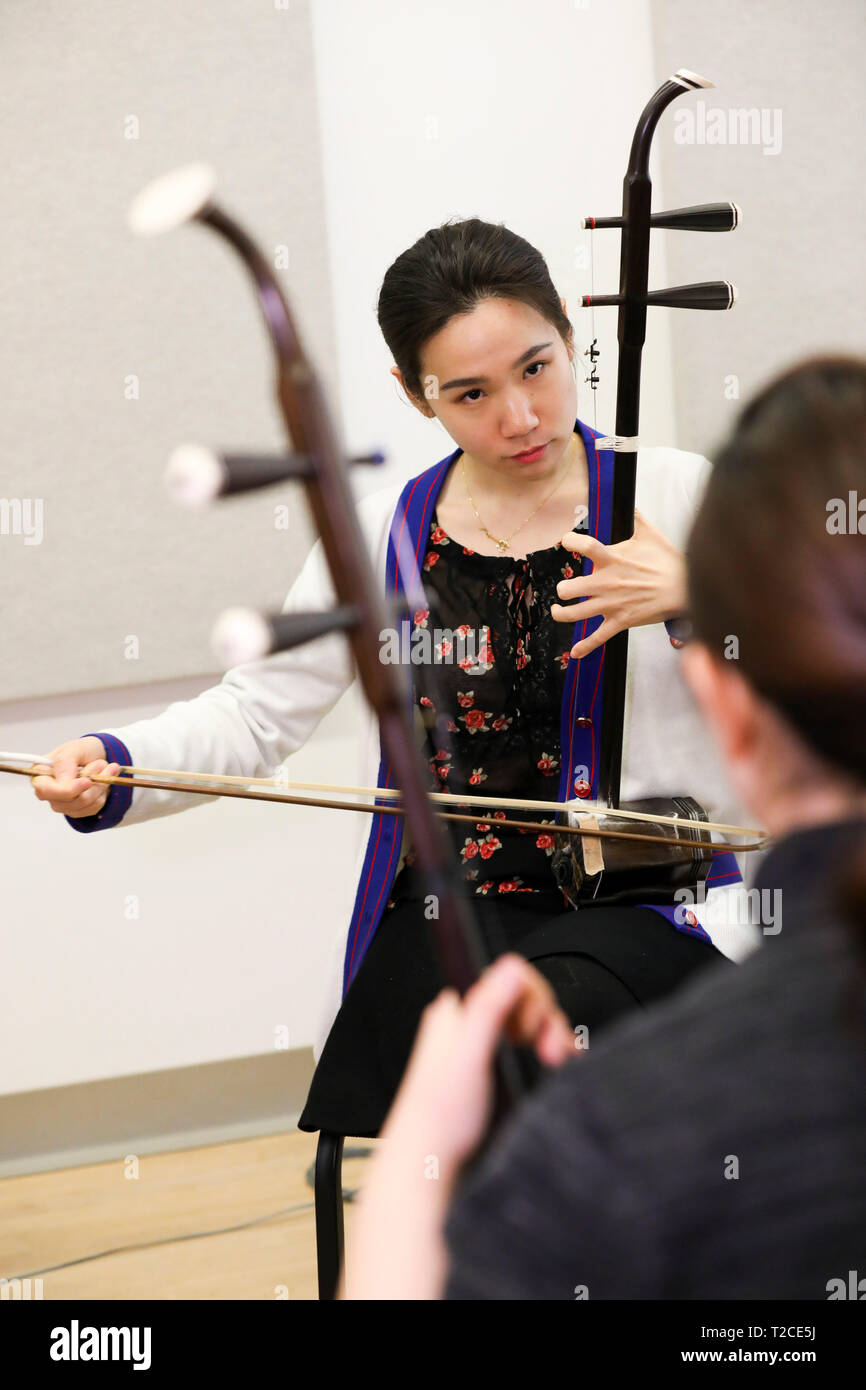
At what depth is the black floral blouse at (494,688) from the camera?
57.4 inches

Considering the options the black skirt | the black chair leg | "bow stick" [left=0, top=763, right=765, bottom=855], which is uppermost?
"bow stick" [left=0, top=763, right=765, bottom=855]

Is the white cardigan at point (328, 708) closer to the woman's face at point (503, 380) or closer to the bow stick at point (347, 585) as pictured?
the woman's face at point (503, 380)

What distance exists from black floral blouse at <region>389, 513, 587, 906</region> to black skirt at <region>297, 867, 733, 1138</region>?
0.22 ft

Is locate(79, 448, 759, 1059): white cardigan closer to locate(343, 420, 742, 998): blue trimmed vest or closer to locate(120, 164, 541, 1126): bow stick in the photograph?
locate(343, 420, 742, 998): blue trimmed vest

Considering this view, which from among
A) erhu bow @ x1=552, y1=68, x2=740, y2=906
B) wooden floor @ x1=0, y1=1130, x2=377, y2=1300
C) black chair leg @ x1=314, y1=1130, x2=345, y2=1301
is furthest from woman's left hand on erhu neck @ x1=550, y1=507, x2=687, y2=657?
wooden floor @ x1=0, y1=1130, x2=377, y2=1300

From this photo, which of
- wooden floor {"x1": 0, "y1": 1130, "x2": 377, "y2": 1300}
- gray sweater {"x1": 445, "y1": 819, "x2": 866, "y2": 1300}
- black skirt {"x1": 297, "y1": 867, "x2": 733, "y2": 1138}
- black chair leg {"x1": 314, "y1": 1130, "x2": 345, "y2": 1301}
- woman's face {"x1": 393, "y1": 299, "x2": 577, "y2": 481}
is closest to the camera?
gray sweater {"x1": 445, "y1": 819, "x2": 866, "y2": 1300}

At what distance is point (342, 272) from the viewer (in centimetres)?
215

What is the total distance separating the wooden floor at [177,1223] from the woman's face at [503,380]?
1.14 meters

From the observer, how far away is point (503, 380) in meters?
1.42

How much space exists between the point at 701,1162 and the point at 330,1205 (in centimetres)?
93

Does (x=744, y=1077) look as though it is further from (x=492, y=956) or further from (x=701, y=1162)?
(x=492, y=956)

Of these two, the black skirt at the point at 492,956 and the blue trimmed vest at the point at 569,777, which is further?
the blue trimmed vest at the point at 569,777

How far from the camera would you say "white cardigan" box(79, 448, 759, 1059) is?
1.44 m

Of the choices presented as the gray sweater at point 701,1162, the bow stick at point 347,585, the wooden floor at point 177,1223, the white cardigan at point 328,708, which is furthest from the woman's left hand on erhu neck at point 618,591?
the wooden floor at point 177,1223
